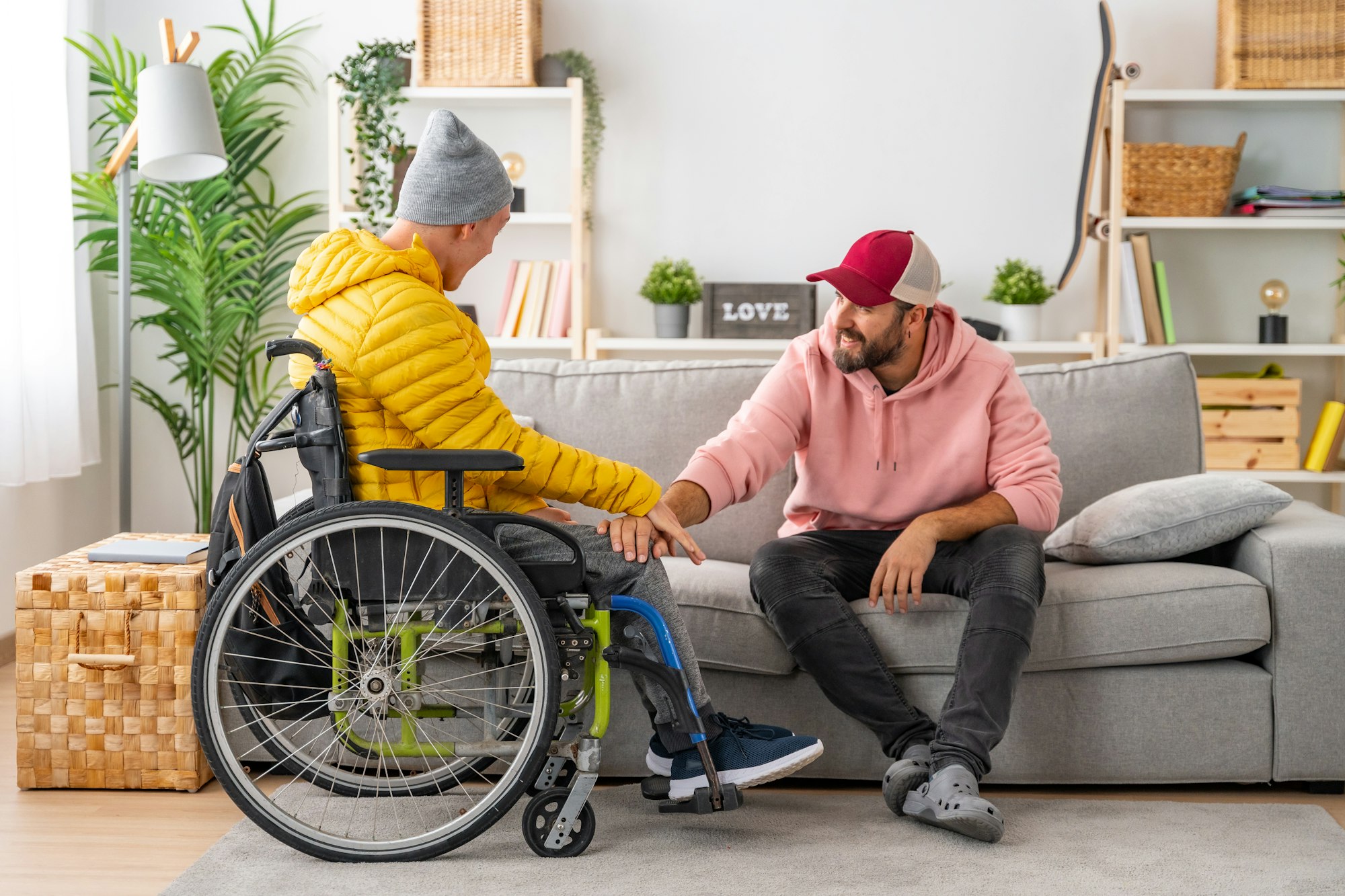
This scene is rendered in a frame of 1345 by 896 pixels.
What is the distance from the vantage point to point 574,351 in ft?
12.2

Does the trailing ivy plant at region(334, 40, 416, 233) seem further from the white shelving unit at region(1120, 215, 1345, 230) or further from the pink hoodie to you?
the white shelving unit at region(1120, 215, 1345, 230)

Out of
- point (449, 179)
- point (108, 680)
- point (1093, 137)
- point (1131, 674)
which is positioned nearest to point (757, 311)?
point (1093, 137)

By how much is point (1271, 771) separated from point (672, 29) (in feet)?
9.14

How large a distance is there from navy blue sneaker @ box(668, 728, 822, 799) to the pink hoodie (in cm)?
50

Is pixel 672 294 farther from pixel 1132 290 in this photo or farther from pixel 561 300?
pixel 1132 290

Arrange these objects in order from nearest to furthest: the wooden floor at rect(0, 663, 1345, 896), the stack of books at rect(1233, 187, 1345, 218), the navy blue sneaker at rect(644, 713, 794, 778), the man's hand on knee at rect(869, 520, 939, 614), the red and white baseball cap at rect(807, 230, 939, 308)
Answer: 1. the wooden floor at rect(0, 663, 1345, 896)
2. the navy blue sneaker at rect(644, 713, 794, 778)
3. the man's hand on knee at rect(869, 520, 939, 614)
4. the red and white baseball cap at rect(807, 230, 939, 308)
5. the stack of books at rect(1233, 187, 1345, 218)

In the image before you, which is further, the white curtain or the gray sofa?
the white curtain

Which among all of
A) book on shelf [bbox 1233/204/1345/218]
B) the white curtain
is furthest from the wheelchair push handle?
book on shelf [bbox 1233/204/1345/218]

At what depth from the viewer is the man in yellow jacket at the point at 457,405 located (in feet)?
5.56

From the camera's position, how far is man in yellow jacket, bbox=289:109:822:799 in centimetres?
170

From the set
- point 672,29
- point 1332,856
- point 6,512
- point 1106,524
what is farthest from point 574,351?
point 1332,856

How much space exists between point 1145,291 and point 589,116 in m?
1.78

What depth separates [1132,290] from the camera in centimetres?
361

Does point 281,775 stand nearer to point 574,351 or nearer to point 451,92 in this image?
point 574,351
